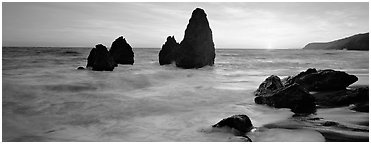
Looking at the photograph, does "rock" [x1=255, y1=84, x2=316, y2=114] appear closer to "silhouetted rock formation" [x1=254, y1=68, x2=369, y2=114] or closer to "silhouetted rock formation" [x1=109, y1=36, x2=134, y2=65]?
"silhouetted rock formation" [x1=254, y1=68, x2=369, y2=114]

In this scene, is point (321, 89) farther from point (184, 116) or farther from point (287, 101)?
point (184, 116)

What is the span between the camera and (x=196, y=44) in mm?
28938

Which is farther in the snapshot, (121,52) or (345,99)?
(121,52)

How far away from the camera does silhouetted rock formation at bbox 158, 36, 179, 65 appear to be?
107ft

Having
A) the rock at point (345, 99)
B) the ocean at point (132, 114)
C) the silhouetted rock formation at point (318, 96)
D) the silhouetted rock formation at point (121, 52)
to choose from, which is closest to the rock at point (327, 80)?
the silhouetted rock formation at point (318, 96)

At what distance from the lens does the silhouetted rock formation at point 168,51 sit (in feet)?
107

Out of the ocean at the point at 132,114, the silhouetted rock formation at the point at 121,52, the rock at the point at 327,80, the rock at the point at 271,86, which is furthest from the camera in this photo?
the silhouetted rock formation at the point at 121,52

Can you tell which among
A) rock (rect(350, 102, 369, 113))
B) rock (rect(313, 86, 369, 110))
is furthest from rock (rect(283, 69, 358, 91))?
rock (rect(350, 102, 369, 113))

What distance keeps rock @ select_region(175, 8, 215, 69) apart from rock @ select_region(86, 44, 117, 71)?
8037mm

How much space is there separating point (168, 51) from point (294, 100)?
25849 millimetres

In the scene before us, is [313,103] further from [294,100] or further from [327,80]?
[327,80]

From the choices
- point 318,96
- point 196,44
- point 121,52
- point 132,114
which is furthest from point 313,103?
point 121,52

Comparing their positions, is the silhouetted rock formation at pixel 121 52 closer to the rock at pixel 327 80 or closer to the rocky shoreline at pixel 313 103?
the rocky shoreline at pixel 313 103

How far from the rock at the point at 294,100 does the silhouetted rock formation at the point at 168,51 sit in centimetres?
2344
